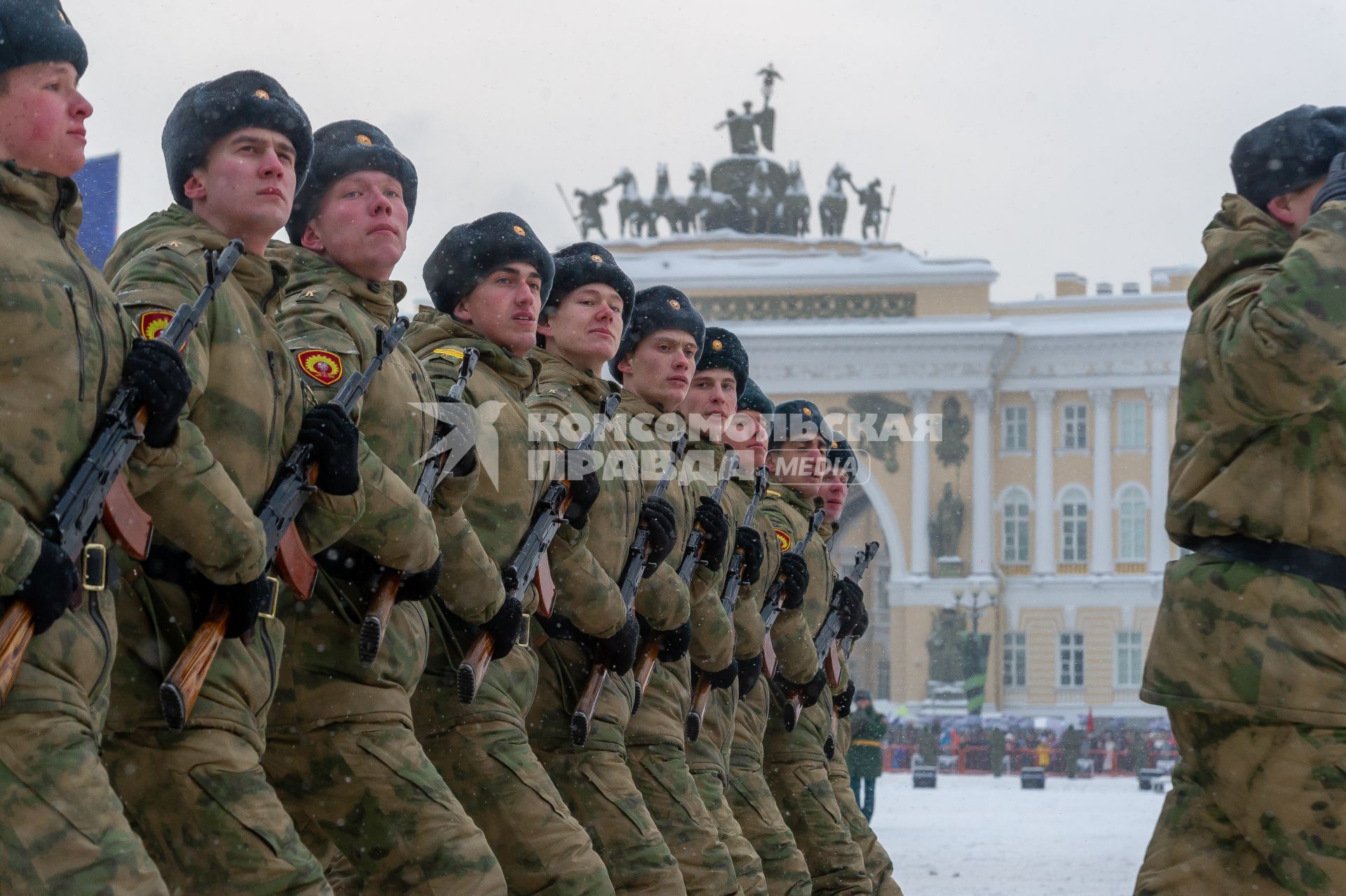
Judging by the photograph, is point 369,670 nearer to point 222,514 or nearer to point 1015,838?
point 222,514

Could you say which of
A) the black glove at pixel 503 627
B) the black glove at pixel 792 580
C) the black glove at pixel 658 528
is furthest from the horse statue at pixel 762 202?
the black glove at pixel 503 627

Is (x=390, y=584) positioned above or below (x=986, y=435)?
below

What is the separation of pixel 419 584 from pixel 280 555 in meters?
0.51

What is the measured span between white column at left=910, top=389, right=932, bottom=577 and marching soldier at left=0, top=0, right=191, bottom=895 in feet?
162

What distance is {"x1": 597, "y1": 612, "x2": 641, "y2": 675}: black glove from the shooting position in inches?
225

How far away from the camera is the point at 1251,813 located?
3.84 meters

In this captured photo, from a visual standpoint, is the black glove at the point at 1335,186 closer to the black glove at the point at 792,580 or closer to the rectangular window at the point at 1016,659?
the black glove at the point at 792,580

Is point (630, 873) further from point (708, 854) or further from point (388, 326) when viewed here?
point (388, 326)

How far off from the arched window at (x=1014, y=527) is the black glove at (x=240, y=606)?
50.7m

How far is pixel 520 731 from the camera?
493cm

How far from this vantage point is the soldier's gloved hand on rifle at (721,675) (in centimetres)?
741

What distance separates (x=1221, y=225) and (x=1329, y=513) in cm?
67

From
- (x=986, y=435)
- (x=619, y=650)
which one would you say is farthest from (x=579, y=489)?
(x=986, y=435)

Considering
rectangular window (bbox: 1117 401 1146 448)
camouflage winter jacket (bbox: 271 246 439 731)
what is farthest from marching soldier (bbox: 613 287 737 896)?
rectangular window (bbox: 1117 401 1146 448)
